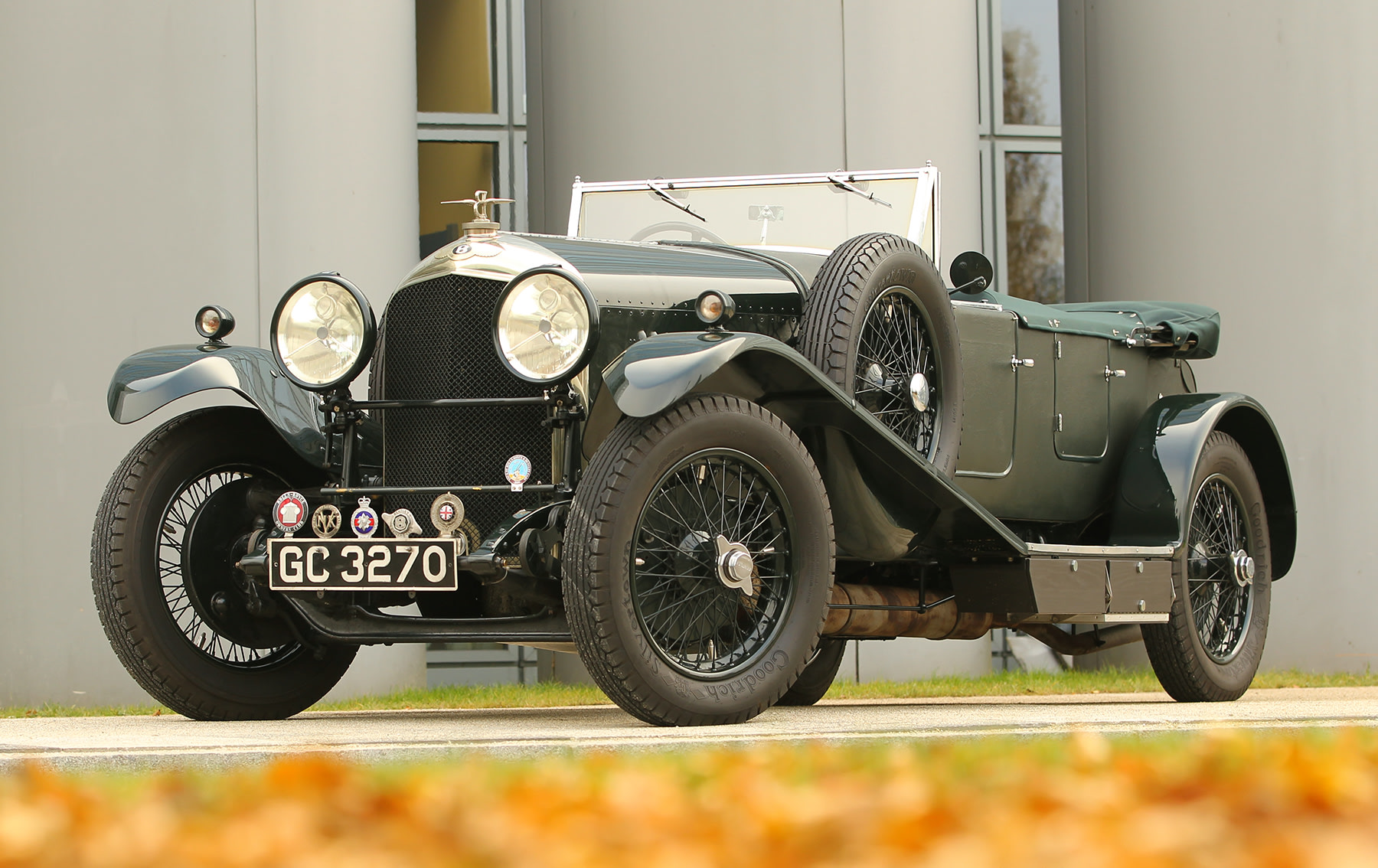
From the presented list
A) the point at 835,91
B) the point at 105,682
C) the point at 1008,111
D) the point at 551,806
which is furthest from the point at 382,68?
the point at 551,806

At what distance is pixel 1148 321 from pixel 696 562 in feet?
9.18

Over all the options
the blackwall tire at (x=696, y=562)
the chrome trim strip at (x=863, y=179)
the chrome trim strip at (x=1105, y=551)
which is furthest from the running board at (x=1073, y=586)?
the chrome trim strip at (x=863, y=179)

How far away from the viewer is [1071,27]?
386 inches

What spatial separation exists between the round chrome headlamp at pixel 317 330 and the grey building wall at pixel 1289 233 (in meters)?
5.30

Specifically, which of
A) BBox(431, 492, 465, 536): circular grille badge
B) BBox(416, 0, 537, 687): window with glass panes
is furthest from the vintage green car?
BBox(416, 0, 537, 687): window with glass panes

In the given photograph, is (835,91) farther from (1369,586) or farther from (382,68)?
(1369,586)

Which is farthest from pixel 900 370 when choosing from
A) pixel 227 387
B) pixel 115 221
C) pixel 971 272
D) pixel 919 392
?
pixel 115 221

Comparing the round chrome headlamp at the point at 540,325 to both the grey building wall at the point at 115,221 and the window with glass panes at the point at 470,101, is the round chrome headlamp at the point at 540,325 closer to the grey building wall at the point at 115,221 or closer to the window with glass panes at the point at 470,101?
the grey building wall at the point at 115,221

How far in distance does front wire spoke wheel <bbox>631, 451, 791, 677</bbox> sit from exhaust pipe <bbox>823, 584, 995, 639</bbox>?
0.63 m

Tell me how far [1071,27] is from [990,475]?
5.70m

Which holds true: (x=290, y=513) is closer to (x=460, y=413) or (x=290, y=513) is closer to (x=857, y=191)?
(x=460, y=413)

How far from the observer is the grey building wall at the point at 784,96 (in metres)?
7.78

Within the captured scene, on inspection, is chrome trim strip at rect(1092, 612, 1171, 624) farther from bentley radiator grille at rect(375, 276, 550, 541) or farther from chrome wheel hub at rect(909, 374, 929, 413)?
bentley radiator grille at rect(375, 276, 550, 541)

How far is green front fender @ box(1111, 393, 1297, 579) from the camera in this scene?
17.1ft
